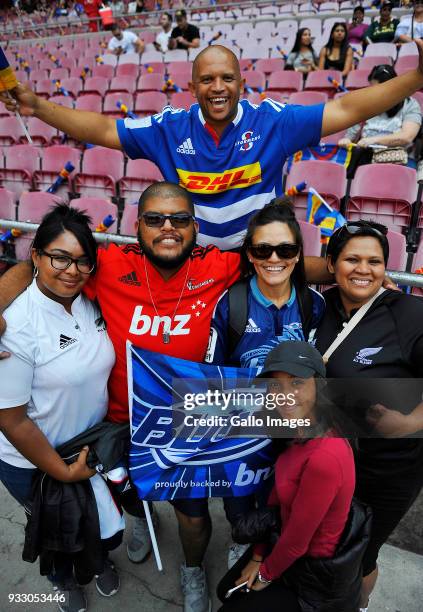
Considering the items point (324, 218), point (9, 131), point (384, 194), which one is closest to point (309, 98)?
point (384, 194)

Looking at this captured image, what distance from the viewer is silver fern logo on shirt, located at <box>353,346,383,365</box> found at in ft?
5.17

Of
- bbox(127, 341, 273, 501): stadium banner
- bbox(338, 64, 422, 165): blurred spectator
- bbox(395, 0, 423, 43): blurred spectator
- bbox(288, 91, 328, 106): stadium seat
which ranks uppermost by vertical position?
bbox(395, 0, 423, 43): blurred spectator

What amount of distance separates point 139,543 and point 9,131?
27.5ft

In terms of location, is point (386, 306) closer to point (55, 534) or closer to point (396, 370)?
point (396, 370)

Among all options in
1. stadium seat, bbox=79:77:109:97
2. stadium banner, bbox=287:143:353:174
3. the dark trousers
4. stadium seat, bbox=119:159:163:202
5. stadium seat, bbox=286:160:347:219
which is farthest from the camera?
stadium seat, bbox=79:77:109:97

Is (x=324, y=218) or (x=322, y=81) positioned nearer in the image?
(x=324, y=218)

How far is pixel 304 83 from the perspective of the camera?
25.7ft

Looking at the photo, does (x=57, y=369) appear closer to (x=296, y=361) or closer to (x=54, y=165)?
(x=296, y=361)

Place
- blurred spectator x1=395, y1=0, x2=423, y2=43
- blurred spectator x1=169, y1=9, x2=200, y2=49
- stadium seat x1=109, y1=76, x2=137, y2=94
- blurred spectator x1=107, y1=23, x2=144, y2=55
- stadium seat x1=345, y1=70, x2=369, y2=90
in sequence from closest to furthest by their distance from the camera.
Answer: stadium seat x1=345, y1=70, x2=369, y2=90, blurred spectator x1=395, y1=0, x2=423, y2=43, stadium seat x1=109, y1=76, x2=137, y2=94, blurred spectator x1=169, y1=9, x2=200, y2=49, blurred spectator x1=107, y1=23, x2=144, y2=55

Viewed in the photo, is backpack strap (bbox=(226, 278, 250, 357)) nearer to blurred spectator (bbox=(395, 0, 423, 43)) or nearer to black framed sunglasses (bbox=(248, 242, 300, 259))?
black framed sunglasses (bbox=(248, 242, 300, 259))

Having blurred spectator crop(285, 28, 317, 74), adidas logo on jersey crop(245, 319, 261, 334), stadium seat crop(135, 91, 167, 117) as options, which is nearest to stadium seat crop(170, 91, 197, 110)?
stadium seat crop(135, 91, 167, 117)

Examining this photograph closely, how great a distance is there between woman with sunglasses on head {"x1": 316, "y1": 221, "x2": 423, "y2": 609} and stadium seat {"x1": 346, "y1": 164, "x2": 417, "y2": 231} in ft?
8.52

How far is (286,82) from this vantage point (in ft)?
24.6

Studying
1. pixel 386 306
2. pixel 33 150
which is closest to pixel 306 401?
pixel 386 306
